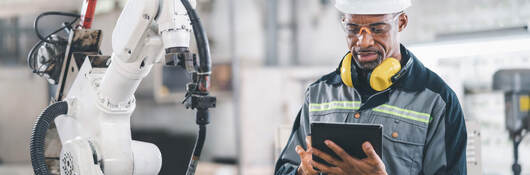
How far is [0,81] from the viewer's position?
4508 mm

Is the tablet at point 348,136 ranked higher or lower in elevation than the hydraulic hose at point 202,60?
lower

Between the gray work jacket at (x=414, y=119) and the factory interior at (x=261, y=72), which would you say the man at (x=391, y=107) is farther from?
the factory interior at (x=261, y=72)

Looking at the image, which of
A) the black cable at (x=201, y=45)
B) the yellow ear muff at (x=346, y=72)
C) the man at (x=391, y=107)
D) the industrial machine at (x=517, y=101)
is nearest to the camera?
the black cable at (x=201, y=45)

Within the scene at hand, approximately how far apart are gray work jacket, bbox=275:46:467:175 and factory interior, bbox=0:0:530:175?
161cm

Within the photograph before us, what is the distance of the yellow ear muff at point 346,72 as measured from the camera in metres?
1.67

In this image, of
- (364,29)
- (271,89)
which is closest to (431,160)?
(364,29)

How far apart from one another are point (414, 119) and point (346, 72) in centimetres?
27

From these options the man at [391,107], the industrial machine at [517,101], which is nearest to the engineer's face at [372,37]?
the man at [391,107]

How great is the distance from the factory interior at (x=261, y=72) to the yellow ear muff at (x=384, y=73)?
64.9 inches

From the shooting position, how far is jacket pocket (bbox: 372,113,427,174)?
1525 mm

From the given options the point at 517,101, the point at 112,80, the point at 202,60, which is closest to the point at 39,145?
the point at 112,80

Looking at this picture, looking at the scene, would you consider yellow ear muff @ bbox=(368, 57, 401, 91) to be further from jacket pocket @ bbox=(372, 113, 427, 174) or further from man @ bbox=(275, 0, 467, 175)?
jacket pocket @ bbox=(372, 113, 427, 174)

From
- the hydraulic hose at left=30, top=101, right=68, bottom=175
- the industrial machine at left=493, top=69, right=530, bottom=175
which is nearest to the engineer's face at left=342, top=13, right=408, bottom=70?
the hydraulic hose at left=30, top=101, right=68, bottom=175

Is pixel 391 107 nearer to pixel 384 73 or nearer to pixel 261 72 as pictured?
pixel 384 73
